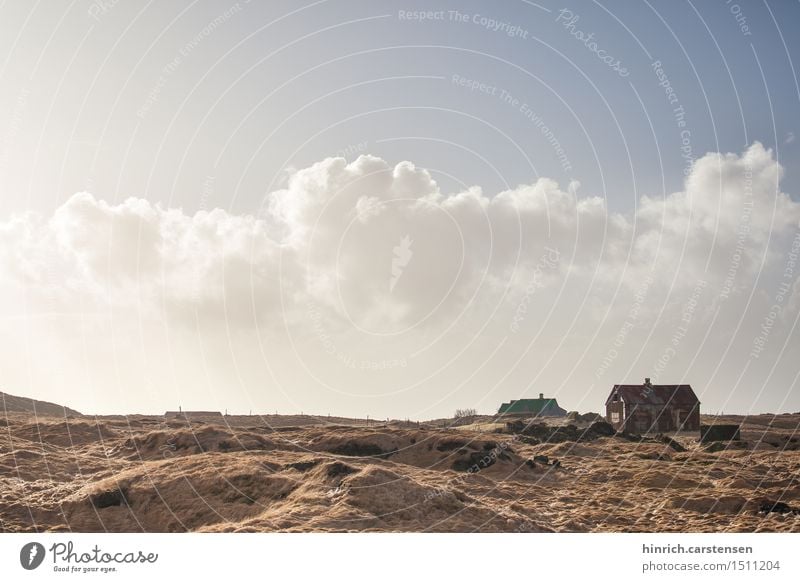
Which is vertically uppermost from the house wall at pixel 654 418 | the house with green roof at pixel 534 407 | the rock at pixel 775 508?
the house with green roof at pixel 534 407

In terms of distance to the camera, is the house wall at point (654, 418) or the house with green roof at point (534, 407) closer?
the house wall at point (654, 418)

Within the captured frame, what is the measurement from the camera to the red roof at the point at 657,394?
9394cm

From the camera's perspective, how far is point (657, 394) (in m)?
94.6

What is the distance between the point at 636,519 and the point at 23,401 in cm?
12043

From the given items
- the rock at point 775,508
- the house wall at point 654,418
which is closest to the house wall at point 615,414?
the house wall at point 654,418

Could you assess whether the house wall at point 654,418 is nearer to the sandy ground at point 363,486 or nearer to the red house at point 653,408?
the red house at point 653,408

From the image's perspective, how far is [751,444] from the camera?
75.4 metres

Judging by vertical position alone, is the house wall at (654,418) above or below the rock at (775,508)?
above

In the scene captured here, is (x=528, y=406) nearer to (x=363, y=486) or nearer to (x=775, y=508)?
(x=775, y=508)

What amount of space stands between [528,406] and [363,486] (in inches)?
3661

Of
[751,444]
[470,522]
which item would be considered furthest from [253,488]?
[751,444]
